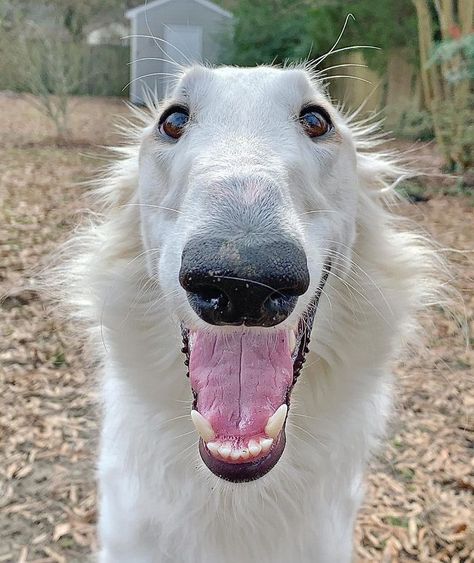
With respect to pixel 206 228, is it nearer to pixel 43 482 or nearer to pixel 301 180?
pixel 301 180

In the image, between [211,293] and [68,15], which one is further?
[68,15]

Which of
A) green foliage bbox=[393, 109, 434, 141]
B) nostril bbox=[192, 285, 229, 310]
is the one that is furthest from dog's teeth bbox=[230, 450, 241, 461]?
green foliage bbox=[393, 109, 434, 141]

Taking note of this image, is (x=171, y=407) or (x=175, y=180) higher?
(x=175, y=180)

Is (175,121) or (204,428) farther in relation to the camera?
(175,121)

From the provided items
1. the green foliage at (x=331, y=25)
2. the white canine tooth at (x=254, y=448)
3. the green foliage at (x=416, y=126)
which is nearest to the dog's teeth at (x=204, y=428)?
the white canine tooth at (x=254, y=448)

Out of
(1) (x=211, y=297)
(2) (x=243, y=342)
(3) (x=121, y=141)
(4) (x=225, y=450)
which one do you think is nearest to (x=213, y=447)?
(4) (x=225, y=450)

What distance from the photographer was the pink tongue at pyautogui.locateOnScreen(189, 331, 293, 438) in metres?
1.83

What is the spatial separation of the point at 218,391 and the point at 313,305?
42cm

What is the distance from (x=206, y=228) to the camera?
1.53 meters

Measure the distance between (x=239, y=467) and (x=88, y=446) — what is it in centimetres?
261

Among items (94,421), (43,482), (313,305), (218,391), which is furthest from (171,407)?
(94,421)

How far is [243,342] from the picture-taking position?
1910 mm

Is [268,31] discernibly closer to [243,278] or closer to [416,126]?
[416,126]

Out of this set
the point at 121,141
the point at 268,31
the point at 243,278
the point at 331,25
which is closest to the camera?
the point at 243,278
